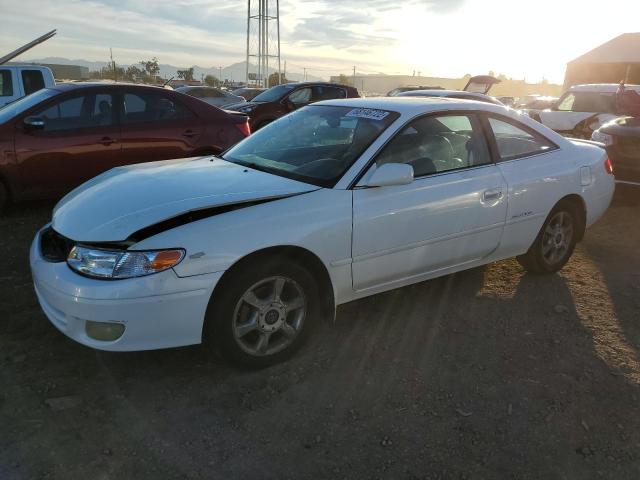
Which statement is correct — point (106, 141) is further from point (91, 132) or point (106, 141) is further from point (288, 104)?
point (288, 104)

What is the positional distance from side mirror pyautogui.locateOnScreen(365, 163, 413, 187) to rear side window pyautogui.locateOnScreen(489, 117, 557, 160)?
1158 millimetres

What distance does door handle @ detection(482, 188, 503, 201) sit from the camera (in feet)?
12.2

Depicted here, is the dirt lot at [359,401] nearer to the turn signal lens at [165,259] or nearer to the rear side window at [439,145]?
the turn signal lens at [165,259]


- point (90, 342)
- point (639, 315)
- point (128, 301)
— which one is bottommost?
point (639, 315)

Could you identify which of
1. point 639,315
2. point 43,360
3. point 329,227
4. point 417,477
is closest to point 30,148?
point 43,360

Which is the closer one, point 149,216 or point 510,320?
point 149,216

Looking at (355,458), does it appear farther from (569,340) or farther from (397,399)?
(569,340)

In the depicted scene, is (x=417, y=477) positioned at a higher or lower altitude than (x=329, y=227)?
lower

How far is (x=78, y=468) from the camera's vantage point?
2.26 metres

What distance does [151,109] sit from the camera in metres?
6.28

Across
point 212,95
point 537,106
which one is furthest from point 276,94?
point 537,106

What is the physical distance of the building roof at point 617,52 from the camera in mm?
35338

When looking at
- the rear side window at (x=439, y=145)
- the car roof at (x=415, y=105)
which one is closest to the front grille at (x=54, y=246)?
the rear side window at (x=439, y=145)

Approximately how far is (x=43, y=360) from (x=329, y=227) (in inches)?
71.1
